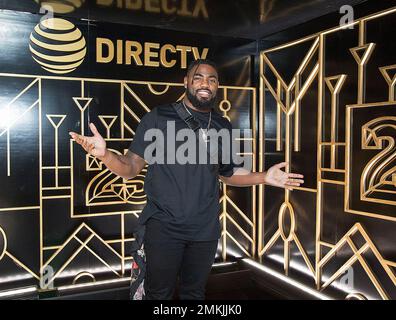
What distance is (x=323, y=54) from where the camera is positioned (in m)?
2.60

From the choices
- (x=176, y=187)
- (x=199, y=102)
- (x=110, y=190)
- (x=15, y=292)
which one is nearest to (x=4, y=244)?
(x=15, y=292)

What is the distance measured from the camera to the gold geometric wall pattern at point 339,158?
2.18 metres

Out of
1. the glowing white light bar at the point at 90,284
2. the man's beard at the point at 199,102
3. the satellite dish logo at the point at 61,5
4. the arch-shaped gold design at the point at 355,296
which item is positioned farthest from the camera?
the glowing white light bar at the point at 90,284

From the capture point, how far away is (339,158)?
97.7 inches

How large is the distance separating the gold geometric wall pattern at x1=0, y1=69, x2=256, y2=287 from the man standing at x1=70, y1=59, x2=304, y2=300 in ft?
3.56

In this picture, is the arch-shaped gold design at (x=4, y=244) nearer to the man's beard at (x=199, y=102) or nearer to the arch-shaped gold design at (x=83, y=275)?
the arch-shaped gold design at (x=83, y=275)

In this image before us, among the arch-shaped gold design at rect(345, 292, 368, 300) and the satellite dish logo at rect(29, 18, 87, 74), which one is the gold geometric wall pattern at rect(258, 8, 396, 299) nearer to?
the arch-shaped gold design at rect(345, 292, 368, 300)

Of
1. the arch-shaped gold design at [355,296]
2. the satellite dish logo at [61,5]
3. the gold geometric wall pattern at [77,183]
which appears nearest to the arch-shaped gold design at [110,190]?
the gold geometric wall pattern at [77,183]

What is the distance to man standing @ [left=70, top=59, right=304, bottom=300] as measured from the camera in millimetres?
1745

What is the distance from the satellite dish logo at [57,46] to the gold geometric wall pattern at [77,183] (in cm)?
10

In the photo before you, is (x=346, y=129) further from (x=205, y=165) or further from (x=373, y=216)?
(x=205, y=165)

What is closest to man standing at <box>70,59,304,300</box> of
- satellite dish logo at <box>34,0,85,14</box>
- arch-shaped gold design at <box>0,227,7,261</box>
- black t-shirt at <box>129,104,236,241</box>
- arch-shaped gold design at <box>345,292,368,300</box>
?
black t-shirt at <box>129,104,236,241</box>

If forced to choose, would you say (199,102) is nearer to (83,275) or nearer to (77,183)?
(77,183)

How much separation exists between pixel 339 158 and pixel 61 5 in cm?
209
